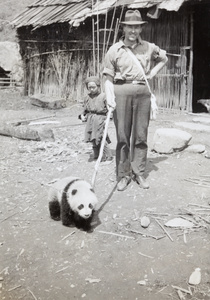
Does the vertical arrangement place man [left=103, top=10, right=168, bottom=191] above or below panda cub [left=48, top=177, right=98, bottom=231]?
above


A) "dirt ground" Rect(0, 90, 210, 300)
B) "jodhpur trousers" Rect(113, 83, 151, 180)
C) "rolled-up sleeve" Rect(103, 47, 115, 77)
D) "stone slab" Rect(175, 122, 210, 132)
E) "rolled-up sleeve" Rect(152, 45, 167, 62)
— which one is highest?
"rolled-up sleeve" Rect(152, 45, 167, 62)

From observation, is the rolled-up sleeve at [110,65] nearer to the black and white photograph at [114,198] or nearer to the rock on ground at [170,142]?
the black and white photograph at [114,198]

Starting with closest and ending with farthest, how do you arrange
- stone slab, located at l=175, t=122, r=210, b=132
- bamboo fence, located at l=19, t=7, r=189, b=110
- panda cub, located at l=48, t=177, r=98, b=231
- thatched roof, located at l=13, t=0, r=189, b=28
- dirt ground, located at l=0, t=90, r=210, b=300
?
dirt ground, located at l=0, t=90, r=210, b=300 < panda cub, located at l=48, t=177, r=98, b=231 < stone slab, located at l=175, t=122, r=210, b=132 < thatched roof, located at l=13, t=0, r=189, b=28 < bamboo fence, located at l=19, t=7, r=189, b=110

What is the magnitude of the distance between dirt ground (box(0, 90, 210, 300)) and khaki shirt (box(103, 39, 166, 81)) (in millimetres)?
1593

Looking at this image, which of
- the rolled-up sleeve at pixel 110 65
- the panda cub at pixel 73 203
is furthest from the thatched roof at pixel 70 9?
the panda cub at pixel 73 203

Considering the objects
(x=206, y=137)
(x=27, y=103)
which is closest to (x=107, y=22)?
(x=27, y=103)

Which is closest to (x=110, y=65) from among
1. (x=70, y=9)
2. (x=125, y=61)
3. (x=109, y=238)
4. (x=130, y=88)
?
(x=125, y=61)

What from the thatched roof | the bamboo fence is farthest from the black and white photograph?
the bamboo fence

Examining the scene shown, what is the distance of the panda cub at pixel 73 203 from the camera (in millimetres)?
3977

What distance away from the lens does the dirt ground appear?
3225 mm

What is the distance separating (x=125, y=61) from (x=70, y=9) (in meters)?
9.68

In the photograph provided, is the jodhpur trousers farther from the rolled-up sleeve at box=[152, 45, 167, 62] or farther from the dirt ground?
the rolled-up sleeve at box=[152, 45, 167, 62]

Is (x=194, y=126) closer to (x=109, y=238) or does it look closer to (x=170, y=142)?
(x=170, y=142)

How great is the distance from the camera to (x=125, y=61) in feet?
15.7
